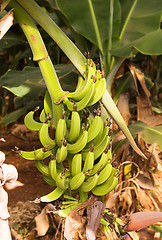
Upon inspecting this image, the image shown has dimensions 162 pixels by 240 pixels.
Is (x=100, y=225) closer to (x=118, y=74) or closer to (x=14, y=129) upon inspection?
(x=118, y=74)

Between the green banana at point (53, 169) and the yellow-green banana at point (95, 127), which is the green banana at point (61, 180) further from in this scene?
the yellow-green banana at point (95, 127)

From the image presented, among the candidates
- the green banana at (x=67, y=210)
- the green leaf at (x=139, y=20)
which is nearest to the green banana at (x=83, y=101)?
the green banana at (x=67, y=210)

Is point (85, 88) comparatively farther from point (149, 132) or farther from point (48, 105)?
point (149, 132)

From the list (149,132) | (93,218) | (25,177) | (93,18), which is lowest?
(93,218)

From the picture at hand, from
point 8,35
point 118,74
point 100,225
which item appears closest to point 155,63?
point 8,35

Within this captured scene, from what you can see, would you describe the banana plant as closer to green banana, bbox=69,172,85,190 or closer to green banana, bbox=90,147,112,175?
green banana, bbox=90,147,112,175

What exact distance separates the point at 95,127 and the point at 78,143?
3.7 inches

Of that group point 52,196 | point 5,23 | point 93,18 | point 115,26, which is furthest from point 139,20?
point 52,196

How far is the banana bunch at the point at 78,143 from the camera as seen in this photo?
115cm

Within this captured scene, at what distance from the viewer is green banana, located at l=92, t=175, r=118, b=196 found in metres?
1.28

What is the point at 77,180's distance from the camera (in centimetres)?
122

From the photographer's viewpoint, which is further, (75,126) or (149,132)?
(149,132)

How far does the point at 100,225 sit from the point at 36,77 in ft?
2.68

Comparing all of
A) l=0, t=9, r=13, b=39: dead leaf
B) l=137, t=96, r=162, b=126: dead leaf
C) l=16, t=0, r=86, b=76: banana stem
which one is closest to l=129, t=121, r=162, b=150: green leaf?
l=137, t=96, r=162, b=126: dead leaf
